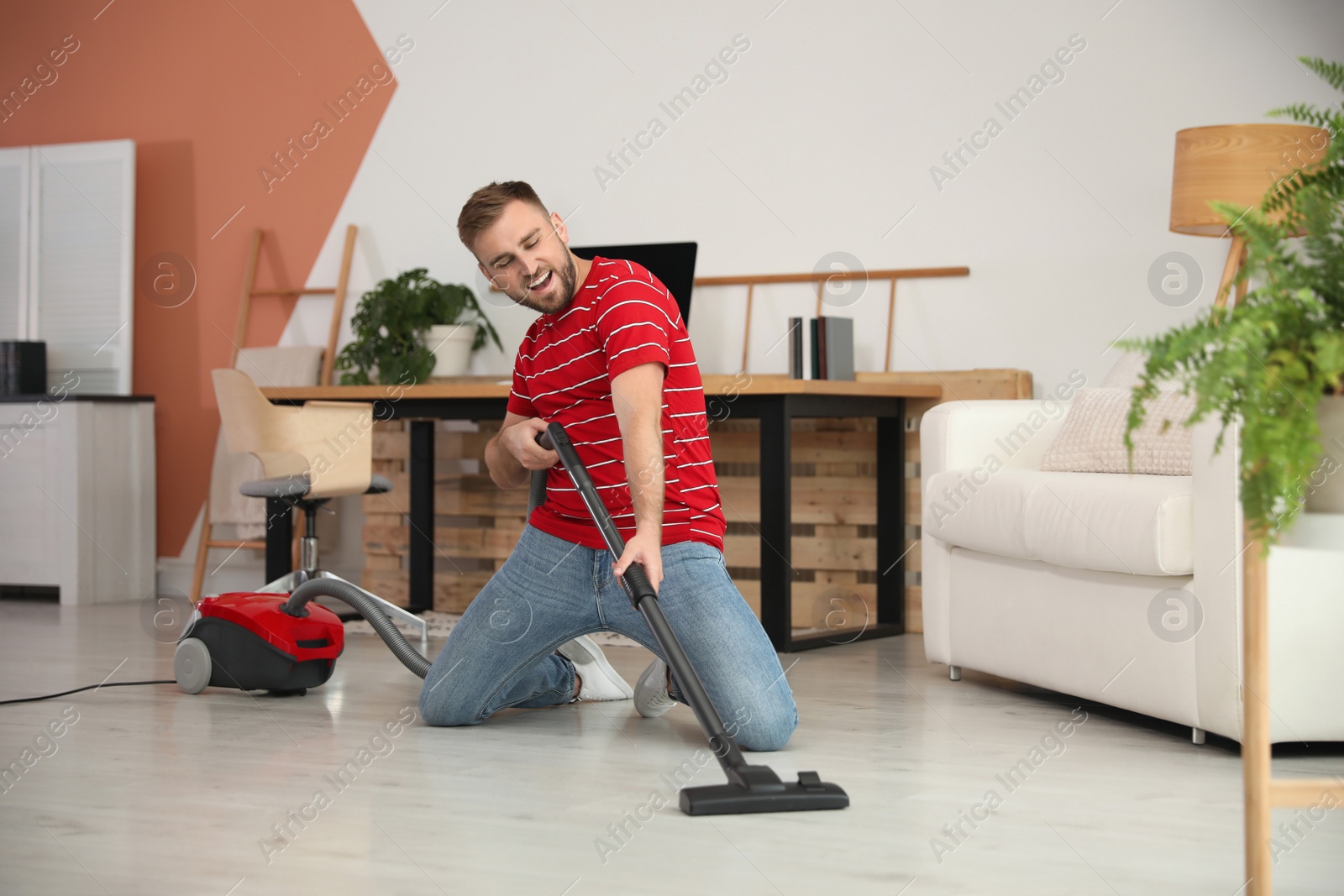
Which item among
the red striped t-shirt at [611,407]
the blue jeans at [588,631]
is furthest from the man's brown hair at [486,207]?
the blue jeans at [588,631]

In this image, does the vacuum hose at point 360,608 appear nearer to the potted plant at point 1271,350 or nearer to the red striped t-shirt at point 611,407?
the red striped t-shirt at point 611,407

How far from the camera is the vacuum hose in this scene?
2650 millimetres

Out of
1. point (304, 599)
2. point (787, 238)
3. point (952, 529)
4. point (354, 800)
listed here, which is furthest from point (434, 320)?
A: point (354, 800)

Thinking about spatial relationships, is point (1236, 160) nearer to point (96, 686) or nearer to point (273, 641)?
point (273, 641)

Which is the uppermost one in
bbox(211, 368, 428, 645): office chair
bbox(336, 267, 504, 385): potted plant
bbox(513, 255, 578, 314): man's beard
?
bbox(336, 267, 504, 385): potted plant

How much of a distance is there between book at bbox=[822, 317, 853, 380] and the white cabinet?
2.55 metres

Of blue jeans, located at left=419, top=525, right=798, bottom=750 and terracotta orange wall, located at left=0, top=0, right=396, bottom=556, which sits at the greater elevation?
terracotta orange wall, located at left=0, top=0, right=396, bottom=556

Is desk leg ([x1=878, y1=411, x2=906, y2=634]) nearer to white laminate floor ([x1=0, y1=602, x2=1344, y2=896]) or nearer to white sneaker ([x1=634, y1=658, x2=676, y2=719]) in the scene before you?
white laminate floor ([x1=0, y1=602, x2=1344, y2=896])

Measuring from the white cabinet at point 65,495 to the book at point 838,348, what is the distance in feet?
8.37

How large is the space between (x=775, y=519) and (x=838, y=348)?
2.04 feet

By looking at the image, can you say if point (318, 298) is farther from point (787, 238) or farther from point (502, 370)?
point (787, 238)

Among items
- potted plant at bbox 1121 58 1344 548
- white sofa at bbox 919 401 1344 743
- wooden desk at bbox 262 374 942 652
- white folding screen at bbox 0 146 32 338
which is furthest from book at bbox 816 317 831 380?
white folding screen at bbox 0 146 32 338

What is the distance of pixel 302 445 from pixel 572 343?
5.30 ft

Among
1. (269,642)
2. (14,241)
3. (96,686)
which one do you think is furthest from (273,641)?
(14,241)
